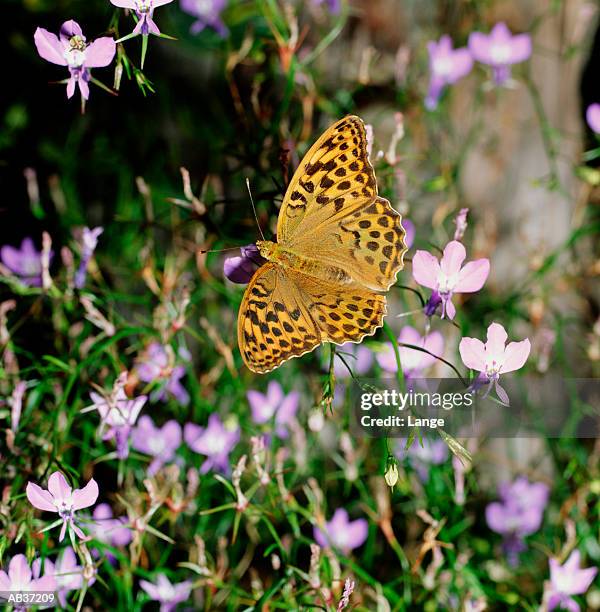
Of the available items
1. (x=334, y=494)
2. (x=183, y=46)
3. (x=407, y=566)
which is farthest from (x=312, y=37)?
(x=407, y=566)

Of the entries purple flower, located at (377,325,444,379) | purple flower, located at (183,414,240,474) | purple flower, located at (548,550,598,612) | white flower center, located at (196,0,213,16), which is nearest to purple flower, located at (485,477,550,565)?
purple flower, located at (548,550,598,612)

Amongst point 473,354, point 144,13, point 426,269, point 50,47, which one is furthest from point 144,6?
point 473,354

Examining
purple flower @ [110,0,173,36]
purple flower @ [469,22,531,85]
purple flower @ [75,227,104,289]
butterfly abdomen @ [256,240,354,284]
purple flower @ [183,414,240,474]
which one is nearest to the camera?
purple flower @ [110,0,173,36]

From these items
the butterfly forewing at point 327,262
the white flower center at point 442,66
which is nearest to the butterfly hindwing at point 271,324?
the butterfly forewing at point 327,262

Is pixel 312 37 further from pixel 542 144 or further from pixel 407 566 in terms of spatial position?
pixel 407 566

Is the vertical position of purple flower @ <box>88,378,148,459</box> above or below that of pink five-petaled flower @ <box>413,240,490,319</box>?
below

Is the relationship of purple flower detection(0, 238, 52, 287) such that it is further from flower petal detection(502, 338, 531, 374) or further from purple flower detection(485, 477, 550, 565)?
purple flower detection(485, 477, 550, 565)

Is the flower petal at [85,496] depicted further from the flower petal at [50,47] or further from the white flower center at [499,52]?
the white flower center at [499,52]
